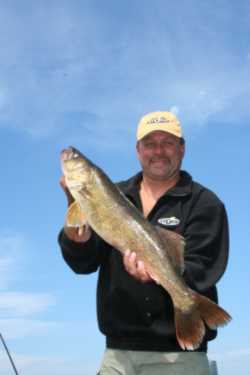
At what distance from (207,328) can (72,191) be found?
A: 2.35m

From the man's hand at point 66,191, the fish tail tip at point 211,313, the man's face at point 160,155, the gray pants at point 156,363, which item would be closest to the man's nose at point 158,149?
the man's face at point 160,155

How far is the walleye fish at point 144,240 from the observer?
293 inches

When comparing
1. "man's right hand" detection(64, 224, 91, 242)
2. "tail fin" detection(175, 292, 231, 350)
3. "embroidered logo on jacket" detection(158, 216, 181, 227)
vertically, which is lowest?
"tail fin" detection(175, 292, 231, 350)

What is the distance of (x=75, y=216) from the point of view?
7953 millimetres

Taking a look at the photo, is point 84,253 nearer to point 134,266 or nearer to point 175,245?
point 134,266

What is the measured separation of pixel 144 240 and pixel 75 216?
0.91 meters

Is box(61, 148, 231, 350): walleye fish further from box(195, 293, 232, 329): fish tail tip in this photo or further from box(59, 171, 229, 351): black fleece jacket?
box(59, 171, 229, 351): black fleece jacket

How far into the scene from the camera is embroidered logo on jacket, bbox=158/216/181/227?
8.38m

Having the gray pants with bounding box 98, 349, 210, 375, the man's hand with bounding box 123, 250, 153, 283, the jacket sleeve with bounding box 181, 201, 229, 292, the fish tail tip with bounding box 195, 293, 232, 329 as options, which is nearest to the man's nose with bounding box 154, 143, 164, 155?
the jacket sleeve with bounding box 181, 201, 229, 292

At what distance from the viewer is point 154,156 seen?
8.98 metres

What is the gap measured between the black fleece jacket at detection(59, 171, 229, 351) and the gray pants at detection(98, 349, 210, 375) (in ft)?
0.31

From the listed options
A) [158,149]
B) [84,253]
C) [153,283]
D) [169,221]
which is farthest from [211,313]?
[158,149]

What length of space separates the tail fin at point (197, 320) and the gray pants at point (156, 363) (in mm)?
575

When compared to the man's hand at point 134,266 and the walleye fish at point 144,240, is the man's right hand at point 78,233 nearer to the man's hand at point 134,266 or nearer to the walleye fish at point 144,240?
the walleye fish at point 144,240
